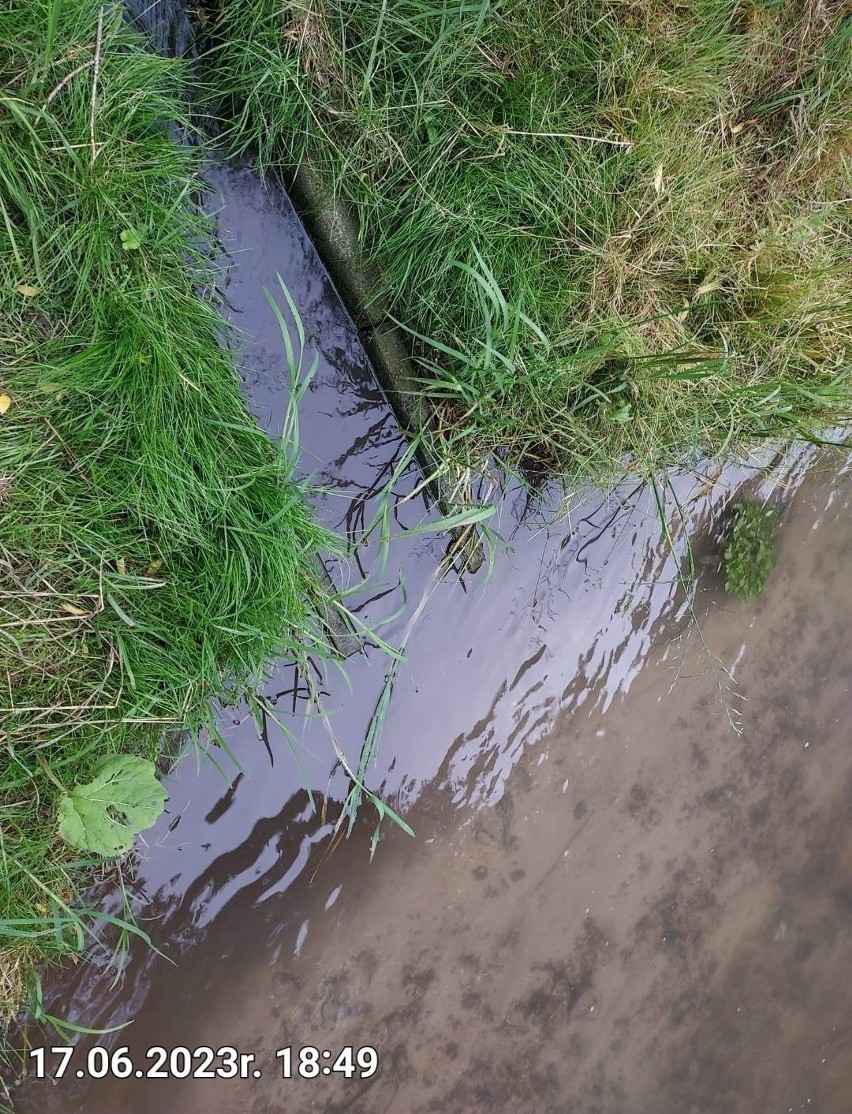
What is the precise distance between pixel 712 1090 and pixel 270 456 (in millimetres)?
2845

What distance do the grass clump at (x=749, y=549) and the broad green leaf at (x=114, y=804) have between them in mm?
2053

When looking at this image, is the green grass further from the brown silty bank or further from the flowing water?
the brown silty bank

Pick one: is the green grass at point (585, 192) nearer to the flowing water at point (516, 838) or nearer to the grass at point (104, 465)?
the flowing water at point (516, 838)

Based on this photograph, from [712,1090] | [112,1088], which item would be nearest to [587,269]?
[112,1088]

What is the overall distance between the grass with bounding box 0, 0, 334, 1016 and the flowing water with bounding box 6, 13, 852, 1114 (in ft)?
0.73

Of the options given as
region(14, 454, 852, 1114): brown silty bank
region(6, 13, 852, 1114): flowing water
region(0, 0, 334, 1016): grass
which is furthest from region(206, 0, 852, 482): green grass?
region(14, 454, 852, 1114): brown silty bank

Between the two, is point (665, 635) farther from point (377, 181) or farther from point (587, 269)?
point (377, 181)

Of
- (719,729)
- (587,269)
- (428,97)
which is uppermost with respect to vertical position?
(428,97)

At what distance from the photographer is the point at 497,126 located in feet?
6.29

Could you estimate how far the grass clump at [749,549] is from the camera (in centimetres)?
262

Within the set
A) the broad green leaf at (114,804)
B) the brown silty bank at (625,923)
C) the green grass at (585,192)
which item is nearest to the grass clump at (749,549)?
the brown silty bank at (625,923)

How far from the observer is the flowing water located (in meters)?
2.12

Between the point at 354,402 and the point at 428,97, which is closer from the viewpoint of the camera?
the point at 428,97

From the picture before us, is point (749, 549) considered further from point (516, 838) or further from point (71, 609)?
point (71, 609)
